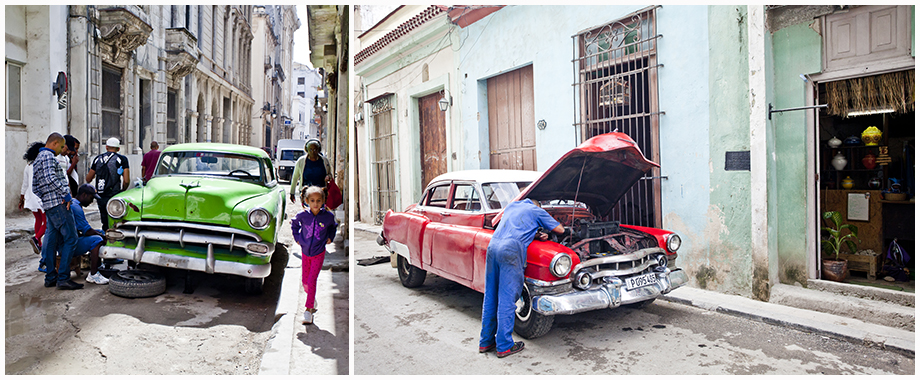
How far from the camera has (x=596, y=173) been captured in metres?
3.85

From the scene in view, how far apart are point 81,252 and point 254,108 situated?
1541cm

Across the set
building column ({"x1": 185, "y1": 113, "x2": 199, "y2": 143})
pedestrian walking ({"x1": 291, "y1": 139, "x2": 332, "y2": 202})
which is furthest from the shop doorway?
building column ({"x1": 185, "y1": 113, "x2": 199, "y2": 143})

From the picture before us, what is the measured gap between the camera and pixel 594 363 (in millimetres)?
3098

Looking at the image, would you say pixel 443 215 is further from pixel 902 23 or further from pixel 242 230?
pixel 902 23

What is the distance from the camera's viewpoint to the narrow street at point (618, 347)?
10.0 feet

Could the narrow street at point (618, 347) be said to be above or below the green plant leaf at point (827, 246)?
below

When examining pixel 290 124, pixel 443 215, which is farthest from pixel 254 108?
pixel 443 215

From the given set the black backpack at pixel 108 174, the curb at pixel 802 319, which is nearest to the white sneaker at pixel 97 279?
the black backpack at pixel 108 174

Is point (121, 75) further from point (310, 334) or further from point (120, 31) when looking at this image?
point (310, 334)

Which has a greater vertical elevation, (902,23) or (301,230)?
(902,23)

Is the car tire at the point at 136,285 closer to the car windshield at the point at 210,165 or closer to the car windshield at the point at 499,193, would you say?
the car windshield at the point at 210,165

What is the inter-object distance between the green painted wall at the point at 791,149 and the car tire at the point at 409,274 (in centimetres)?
321

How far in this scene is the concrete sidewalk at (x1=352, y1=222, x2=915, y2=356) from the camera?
3.54m

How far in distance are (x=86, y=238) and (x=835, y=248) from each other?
22.5 ft
